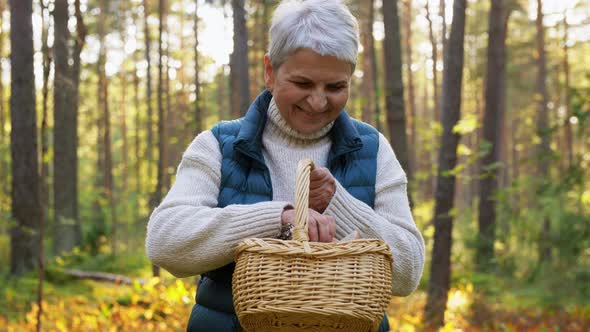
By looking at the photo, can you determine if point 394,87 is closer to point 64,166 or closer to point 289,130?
point 289,130

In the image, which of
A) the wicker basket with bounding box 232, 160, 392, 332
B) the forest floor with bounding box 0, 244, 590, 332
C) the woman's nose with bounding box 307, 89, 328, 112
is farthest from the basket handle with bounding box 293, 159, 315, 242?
the forest floor with bounding box 0, 244, 590, 332

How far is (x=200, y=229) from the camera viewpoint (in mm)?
2408

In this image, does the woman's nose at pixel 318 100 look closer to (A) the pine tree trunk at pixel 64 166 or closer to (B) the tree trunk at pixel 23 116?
(B) the tree trunk at pixel 23 116

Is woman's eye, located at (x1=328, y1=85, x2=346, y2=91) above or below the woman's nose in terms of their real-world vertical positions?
above

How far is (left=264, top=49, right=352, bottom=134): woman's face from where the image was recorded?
2545 mm

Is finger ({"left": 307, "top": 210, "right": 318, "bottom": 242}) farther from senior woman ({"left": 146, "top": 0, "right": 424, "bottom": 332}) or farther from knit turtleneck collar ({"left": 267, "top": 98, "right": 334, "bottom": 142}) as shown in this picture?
knit turtleneck collar ({"left": 267, "top": 98, "right": 334, "bottom": 142})

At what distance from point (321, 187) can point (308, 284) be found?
0.45 meters

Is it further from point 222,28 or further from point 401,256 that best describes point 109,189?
point 401,256

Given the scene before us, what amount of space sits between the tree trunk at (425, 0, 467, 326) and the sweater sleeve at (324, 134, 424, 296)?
18.1 ft

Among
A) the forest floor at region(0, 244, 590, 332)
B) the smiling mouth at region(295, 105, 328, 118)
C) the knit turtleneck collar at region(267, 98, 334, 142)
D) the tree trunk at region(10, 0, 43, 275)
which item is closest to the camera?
the smiling mouth at region(295, 105, 328, 118)

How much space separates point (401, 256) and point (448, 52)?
20.3 feet

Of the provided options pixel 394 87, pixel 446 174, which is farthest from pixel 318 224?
pixel 394 87

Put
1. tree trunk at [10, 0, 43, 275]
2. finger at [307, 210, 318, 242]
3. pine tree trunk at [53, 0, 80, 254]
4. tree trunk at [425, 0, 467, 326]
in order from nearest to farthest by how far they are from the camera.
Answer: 1. finger at [307, 210, 318, 242]
2. tree trunk at [425, 0, 467, 326]
3. tree trunk at [10, 0, 43, 275]
4. pine tree trunk at [53, 0, 80, 254]

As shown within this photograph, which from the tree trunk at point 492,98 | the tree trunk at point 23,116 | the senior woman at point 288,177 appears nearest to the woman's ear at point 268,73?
the senior woman at point 288,177
